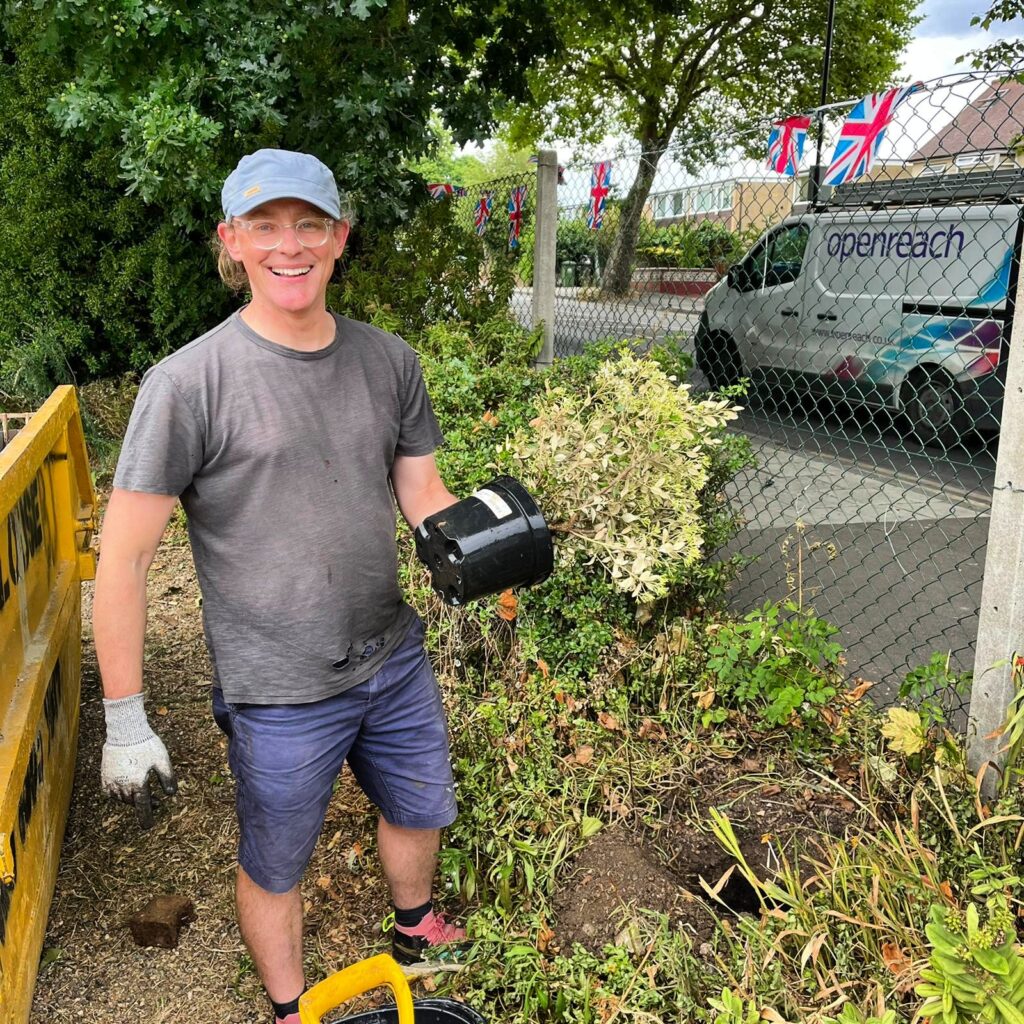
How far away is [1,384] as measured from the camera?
757 cm

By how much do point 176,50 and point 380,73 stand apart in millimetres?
1101

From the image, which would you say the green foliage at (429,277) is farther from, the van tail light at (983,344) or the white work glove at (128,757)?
the white work glove at (128,757)

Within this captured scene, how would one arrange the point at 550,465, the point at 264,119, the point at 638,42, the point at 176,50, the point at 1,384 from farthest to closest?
the point at 638,42
the point at 1,384
the point at 264,119
the point at 176,50
the point at 550,465

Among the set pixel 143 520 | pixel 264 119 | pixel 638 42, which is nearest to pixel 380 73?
pixel 264 119

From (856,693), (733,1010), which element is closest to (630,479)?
(856,693)

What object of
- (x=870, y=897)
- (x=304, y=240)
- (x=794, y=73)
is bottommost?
(x=870, y=897)

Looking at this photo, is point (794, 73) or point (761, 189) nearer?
point (761, 189)

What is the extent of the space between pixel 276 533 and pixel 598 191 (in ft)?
11.3

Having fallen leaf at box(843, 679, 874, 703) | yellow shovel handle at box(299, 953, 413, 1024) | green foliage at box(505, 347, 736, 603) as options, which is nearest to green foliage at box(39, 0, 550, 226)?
green foliage at box(505, 347, 736, 603)

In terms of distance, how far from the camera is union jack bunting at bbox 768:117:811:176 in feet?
13.6

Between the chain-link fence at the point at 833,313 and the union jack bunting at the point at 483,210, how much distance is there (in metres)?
0.72

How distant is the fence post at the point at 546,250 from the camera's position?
5.00 meters

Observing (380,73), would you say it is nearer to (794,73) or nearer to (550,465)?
(550,465)

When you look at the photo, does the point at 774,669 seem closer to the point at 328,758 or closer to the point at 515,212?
the point at 328,758
